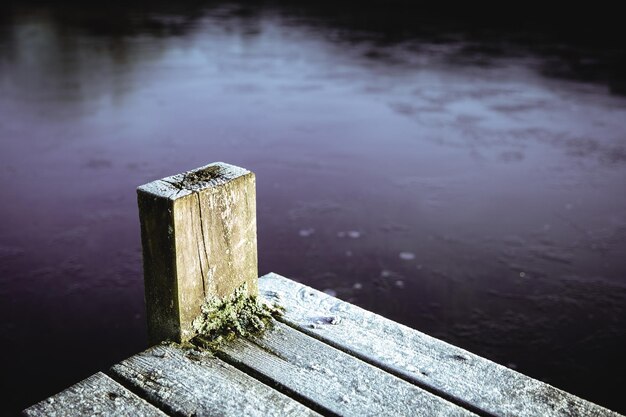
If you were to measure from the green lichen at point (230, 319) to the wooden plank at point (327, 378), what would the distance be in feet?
0.17

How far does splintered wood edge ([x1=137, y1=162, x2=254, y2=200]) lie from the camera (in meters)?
2.07

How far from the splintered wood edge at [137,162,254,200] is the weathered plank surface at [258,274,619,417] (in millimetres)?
659

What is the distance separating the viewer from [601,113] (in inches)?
368

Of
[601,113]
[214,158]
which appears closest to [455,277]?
[214,158]

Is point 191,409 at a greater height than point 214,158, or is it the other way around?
point 191,409

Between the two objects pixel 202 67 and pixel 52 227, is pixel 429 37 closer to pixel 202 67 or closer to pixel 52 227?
pixel 202 67

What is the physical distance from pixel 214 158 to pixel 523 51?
33.1 feet

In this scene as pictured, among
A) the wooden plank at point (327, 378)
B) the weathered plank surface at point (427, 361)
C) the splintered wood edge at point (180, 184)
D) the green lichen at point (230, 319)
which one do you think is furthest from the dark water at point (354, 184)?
the splintered wood edge at point (180, 184)

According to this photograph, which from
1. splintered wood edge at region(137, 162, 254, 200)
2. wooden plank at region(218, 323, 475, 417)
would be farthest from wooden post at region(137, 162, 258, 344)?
wooden plank at region(218, 323, 475, 417)

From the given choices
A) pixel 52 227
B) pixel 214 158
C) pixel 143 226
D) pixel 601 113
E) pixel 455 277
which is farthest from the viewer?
pixel 601 113

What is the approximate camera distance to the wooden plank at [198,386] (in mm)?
1936

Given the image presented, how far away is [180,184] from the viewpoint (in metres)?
2.14

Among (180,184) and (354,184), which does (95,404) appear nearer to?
(180,184)

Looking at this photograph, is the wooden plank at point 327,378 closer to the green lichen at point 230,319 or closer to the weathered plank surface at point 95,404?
the green lichen at point 230,319
